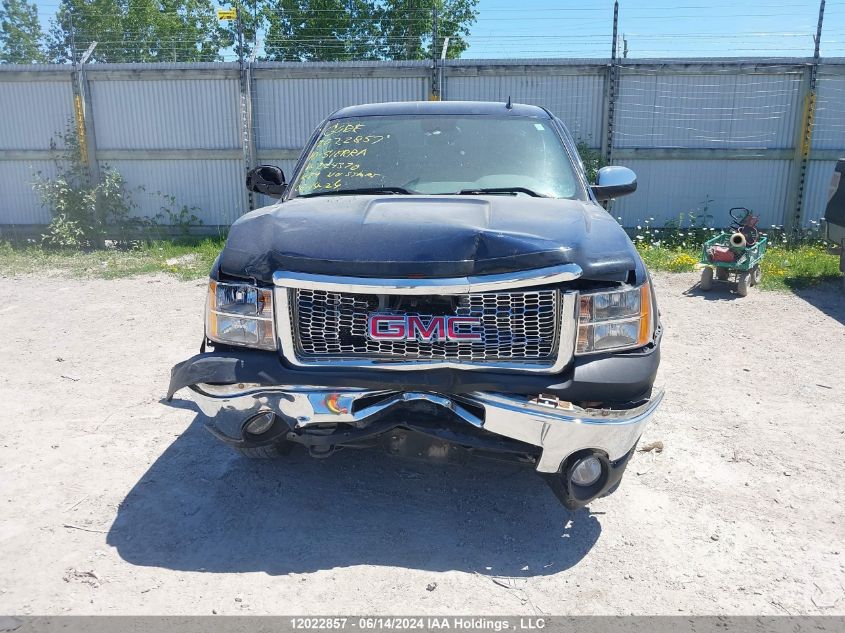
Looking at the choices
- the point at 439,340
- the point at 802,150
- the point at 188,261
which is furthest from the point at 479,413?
the point at 802,150

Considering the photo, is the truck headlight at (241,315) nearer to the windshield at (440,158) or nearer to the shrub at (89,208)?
the windshield at (440,158)

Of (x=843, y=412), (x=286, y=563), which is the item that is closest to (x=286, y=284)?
(x=286, y=563)

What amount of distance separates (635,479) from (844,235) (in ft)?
20.1

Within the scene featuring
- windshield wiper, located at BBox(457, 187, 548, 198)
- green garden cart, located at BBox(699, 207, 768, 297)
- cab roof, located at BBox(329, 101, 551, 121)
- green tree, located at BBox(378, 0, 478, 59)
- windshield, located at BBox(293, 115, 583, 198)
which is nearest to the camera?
windshield wiper, located at BBox(457, 187, 548, 198)

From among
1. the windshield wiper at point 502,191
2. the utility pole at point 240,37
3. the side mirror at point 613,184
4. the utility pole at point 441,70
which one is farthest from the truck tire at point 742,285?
the utility pole at point 240,37

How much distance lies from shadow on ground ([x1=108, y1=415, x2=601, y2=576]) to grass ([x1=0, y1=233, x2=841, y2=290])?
6.19m

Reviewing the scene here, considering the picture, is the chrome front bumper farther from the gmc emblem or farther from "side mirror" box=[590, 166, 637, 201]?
"side mirror" box=[590, 166, 637, 201]

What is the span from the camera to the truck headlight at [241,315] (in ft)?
10.2

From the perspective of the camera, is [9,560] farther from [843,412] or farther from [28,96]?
[28,96]

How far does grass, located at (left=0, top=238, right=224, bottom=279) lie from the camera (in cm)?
1000

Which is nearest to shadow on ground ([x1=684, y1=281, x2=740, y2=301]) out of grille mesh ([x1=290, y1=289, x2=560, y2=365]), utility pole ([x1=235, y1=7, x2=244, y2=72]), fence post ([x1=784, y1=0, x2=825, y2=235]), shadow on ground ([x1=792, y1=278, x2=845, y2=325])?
shadow on ground ([x1=792, y1=278, x2=845, y2=325])

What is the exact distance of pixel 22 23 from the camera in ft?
140

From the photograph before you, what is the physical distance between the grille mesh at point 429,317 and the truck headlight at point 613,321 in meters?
0.13

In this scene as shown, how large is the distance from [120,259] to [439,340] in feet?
30.6
